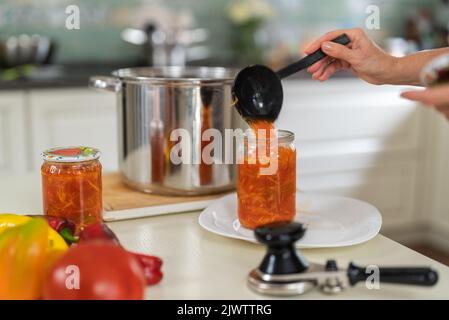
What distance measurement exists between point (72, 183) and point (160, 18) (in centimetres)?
210

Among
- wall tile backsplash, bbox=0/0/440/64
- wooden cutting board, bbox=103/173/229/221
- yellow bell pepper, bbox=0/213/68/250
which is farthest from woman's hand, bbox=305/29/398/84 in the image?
wall tile backsplash, bbox=0/0/440/64

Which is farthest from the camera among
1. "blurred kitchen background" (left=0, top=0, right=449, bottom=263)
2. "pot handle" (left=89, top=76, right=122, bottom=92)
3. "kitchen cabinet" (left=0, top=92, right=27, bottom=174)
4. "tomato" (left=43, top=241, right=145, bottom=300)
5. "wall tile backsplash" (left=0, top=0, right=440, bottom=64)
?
"wall tile backsplash" (left=0, top=0, right=440, bottom=64)

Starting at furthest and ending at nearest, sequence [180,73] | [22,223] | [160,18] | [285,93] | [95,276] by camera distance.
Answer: [160,18] < [285,93] < [180,73] < [22,223] < [95,276]

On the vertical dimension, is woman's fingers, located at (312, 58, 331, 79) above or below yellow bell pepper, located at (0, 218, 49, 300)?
above

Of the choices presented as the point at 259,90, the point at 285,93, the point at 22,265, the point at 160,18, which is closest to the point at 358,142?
the point at 285,93

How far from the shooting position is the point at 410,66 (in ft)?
3.98

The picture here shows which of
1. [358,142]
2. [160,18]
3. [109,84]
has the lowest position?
[358,142]

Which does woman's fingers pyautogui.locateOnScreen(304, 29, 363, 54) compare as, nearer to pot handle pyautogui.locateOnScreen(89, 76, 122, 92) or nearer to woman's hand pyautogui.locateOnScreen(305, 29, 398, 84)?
woman's hand pyautogui.locateOnScreen(305, 29, 398, 84)

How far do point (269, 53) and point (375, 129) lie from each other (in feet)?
2.26

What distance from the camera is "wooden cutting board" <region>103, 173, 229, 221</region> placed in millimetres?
1068

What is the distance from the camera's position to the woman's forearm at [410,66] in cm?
120

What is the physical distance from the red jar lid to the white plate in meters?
0.20

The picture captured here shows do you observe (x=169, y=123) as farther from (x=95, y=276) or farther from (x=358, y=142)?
(x=358, y=142)
